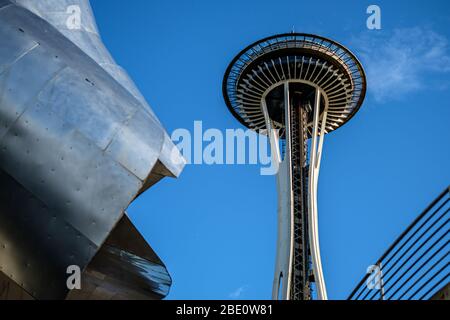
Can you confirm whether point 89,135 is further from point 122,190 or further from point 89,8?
point 89,8

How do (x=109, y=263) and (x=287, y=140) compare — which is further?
(x=287, y=140)

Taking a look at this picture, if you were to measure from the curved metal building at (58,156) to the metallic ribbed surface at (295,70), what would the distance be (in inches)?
1667

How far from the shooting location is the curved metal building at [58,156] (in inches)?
344

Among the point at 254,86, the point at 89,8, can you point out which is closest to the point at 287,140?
the point at 254,86

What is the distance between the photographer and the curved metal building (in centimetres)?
875

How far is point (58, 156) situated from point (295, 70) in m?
45.2

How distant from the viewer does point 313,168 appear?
43.4 m

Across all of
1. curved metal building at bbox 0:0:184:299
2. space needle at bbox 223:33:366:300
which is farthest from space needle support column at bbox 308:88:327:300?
curved metal building at bbox 0:0:184:299

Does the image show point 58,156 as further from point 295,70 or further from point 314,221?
point 295,70

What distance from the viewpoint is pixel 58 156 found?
29.2ft

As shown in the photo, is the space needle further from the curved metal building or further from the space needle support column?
the curved metal building

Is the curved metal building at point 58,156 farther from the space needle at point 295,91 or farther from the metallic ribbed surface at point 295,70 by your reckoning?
the metallic ribbed surface at point 295,70
